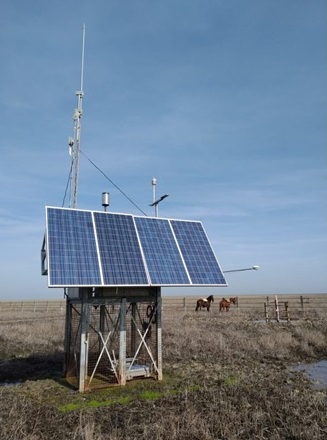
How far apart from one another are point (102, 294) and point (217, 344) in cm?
911

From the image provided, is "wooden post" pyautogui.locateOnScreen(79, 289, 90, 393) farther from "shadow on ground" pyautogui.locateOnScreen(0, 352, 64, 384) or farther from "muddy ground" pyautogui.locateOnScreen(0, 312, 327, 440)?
"shadow on ground" pyautogui.locateOnScreen(0, 352, 64, 384)

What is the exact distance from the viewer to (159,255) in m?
13.8

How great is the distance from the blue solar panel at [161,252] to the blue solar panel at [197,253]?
32cm

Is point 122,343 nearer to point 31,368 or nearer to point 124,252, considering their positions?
point 124,252

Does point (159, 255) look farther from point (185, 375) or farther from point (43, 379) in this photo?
point (43, 379)

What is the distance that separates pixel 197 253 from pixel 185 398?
18.7 feet

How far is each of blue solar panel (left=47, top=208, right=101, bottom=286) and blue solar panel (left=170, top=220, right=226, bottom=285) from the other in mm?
3614

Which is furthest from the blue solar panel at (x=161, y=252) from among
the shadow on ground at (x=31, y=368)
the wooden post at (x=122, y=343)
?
the shadow on ground at (x=31, y=368)

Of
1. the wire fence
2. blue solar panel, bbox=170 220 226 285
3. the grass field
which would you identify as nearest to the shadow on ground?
the grass field

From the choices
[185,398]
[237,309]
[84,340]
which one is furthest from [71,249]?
[237,309]

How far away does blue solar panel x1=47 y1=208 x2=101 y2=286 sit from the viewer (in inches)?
440

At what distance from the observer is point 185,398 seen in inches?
410

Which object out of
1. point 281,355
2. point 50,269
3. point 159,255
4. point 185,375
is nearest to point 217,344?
point 281,355

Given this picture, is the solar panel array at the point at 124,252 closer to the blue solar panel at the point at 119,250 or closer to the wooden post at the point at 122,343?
the blue solar panel at the point at 119,250
